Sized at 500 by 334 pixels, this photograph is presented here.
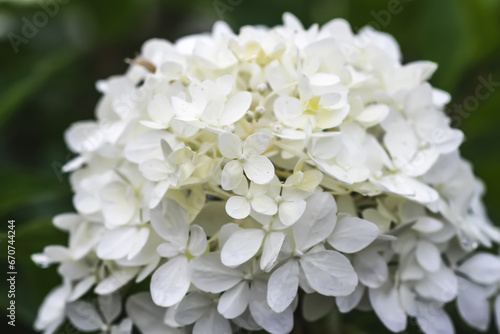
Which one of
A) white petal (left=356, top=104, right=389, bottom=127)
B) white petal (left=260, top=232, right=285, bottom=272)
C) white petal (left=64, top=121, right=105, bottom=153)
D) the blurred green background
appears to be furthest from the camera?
the blurred green background

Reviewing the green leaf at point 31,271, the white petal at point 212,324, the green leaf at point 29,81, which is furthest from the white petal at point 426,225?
the green leaf at point 29,81

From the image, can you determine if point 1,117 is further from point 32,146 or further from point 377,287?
point 377,287

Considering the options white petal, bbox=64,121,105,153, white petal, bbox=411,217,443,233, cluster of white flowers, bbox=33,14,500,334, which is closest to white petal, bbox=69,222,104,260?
cluster of white flowers, bbox=33,14,500,334

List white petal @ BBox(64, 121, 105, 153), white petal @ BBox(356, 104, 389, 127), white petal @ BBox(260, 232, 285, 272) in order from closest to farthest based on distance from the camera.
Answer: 1. white petal @ BBox(260, 232, 285, 272)
2. white petal @ BBox(356, 104, 389, 127)
3. white petal @ BBox(64, 121, 105, 153)

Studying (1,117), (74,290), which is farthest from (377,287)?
(1,117)

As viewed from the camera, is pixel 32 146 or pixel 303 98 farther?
pixel 32 146

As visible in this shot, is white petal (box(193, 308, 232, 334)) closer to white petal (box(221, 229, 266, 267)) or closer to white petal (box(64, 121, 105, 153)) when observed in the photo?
white petal (box(221, 229, 266, 267))

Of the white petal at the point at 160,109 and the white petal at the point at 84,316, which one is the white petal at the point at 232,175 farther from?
the white petal at the point at 84,316
